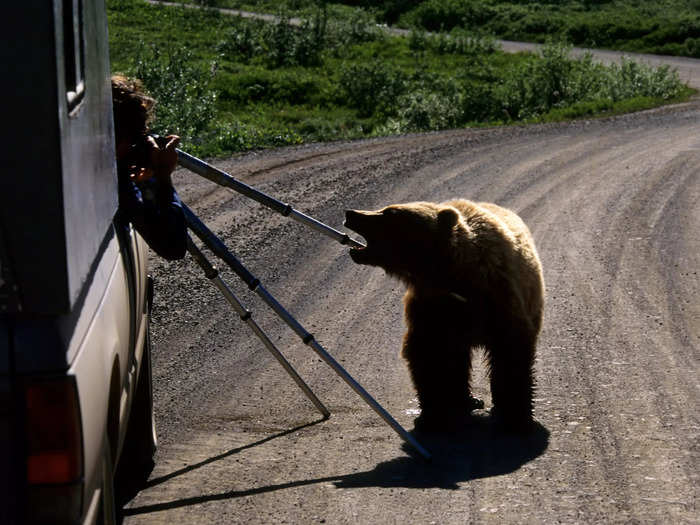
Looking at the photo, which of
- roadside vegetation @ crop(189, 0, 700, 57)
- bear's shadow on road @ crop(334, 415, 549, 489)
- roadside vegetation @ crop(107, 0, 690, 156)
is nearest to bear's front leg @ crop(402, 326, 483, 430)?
bear's shadow on road @ crop(334, 415, 549, 489)

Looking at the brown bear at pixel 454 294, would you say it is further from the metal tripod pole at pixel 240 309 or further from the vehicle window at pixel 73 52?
the vehicle window at pixel 73 52

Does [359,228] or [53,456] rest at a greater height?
[53,456]

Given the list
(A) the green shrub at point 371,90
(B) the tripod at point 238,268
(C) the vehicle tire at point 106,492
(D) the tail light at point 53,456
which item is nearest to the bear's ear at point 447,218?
(B) the tripod at point 238,268

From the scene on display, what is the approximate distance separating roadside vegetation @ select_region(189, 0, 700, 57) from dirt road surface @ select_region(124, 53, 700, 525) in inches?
768

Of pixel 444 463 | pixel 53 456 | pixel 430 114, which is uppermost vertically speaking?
pixel 53 456

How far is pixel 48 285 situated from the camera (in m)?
2.67

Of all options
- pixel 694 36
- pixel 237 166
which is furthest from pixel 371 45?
pixel 237 166

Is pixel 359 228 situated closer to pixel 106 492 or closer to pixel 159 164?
pixel 159 164

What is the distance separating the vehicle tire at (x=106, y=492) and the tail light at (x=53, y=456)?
54cm

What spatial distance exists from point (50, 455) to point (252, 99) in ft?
69.7

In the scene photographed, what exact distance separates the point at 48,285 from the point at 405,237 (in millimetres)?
3644

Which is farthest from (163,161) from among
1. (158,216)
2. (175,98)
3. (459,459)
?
(175,98)

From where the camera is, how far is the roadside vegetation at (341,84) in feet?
62.3

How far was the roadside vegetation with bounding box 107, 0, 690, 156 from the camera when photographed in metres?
19.0
